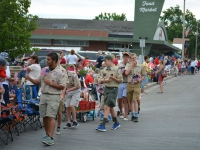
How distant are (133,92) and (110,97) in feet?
6.38

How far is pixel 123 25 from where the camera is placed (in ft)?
276

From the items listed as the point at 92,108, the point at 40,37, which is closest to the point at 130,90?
the point at 92,108

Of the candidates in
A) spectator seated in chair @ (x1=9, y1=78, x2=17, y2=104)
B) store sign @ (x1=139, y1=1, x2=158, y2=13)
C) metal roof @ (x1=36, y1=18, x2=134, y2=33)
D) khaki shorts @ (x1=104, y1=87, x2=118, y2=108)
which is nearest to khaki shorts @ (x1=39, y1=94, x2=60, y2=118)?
spectator seated in chair @ (x1=9, y1=78, x2=17, y2=104)

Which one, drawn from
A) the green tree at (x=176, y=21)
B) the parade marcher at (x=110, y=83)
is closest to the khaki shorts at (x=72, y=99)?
the parade marcher at (x=110, y=83)

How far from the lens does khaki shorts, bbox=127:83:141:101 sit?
14148 mm

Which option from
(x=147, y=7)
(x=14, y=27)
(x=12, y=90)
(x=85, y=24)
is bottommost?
(x=12, y=90)

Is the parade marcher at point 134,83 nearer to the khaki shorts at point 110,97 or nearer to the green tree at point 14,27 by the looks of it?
the khaki shorts at point 110,97

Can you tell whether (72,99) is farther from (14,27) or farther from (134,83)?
(14,27)

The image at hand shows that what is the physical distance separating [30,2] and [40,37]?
31.0 metres

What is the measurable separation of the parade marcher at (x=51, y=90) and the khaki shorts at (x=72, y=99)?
2.63m

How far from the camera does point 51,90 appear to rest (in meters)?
10.2

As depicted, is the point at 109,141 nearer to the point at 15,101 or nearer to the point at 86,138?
the point at 86,138

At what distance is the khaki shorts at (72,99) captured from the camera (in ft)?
42.3

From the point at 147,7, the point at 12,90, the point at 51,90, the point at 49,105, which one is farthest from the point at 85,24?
the point at 49,105
